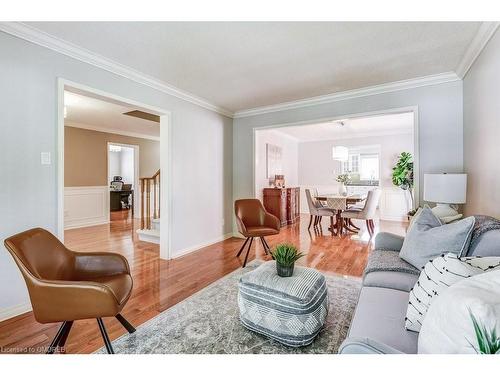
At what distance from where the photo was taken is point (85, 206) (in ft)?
20.2

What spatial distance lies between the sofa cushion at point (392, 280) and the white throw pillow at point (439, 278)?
425 mm

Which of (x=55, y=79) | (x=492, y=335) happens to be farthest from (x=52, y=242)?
(x=492, y=335)

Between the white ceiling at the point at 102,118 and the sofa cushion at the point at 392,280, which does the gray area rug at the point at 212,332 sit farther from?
the white ceiling at the point at 102,118

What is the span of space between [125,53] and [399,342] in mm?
3219

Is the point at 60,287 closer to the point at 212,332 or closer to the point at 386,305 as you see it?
the point at 212,332

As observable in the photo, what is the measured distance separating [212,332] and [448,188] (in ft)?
8.68

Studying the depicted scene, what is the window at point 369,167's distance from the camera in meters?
7.23

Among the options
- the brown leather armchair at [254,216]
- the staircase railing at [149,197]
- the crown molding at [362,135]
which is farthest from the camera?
the crown molding at [362,135]

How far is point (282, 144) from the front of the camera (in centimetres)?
725

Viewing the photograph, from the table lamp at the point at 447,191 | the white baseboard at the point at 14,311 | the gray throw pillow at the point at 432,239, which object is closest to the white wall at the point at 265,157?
the table lamp at the point at 447,191

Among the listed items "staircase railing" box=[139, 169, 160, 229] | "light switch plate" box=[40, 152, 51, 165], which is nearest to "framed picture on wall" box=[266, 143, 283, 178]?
"staircase railing" box=[139, 169, 160, 229]

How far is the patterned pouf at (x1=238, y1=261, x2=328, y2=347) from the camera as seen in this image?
166 cm

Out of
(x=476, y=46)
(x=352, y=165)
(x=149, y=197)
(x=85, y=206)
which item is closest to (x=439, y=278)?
(x=476, y=46)
